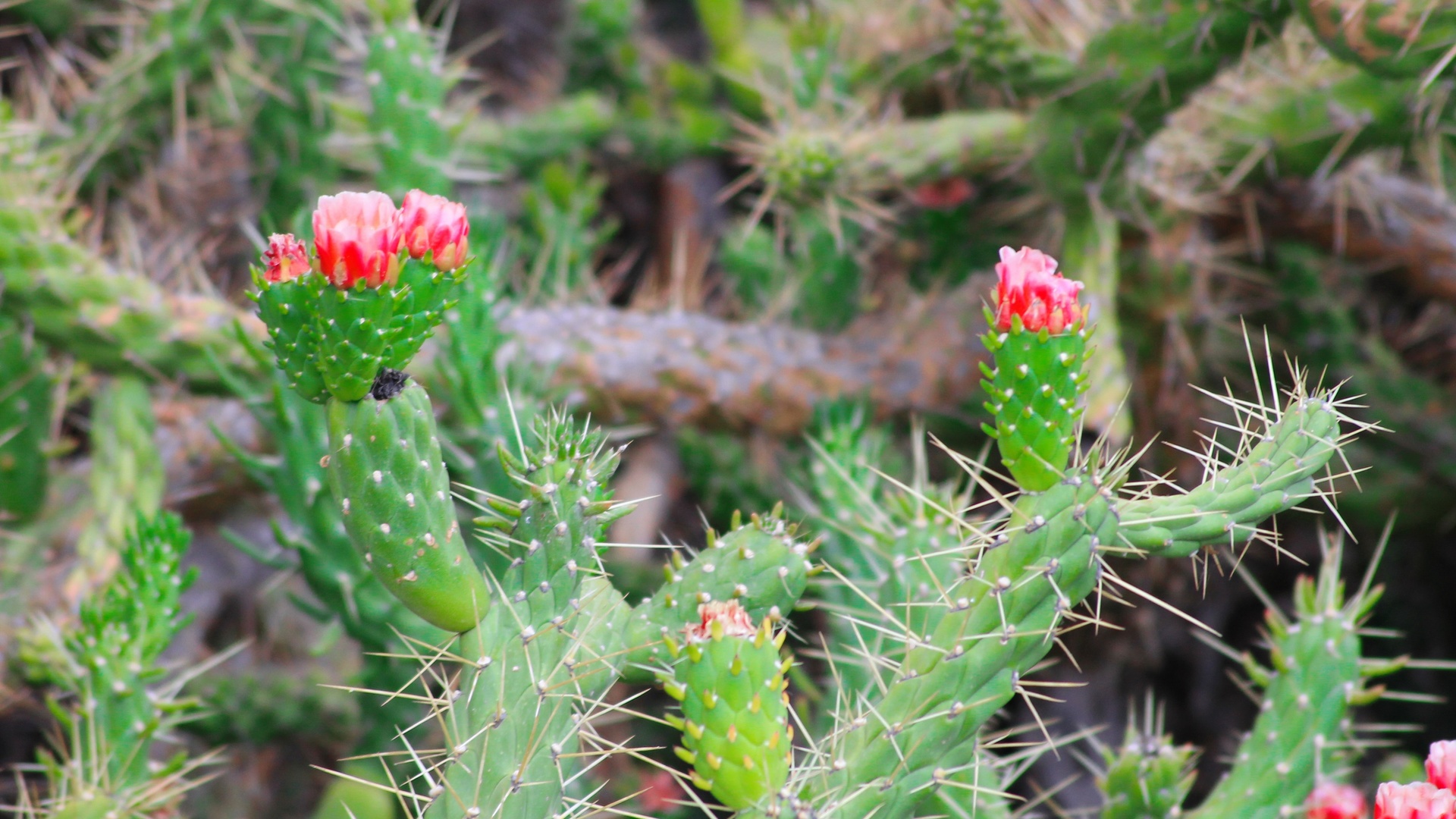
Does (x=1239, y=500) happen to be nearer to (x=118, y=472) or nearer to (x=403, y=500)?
(x=403, y=500)

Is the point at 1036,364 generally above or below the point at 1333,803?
above

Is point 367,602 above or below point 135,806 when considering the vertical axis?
above

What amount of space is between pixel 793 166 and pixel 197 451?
1078mm

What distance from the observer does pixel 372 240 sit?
0.86 m

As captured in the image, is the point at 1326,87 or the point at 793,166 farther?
the point at 793,166

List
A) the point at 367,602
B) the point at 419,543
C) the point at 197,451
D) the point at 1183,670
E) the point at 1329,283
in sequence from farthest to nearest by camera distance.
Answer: the point at 1183,670, the point at 1329,283, the point at 197,451, the point at 367,602, the point at 419,543

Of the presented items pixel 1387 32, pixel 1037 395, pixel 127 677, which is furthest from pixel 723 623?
pixel 1387 32

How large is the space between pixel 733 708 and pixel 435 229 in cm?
45

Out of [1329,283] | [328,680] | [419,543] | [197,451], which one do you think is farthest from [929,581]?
[1329,283]

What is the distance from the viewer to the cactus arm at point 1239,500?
3.10 ft

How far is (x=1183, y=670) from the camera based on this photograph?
2434 millimetres

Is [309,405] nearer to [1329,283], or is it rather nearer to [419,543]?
[419,543]

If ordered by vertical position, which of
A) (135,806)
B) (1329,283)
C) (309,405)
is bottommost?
(135,806)

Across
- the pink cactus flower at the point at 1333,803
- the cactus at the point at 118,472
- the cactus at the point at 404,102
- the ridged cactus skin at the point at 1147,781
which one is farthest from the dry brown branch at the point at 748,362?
the pink cactus flower at the point at 1333,803
